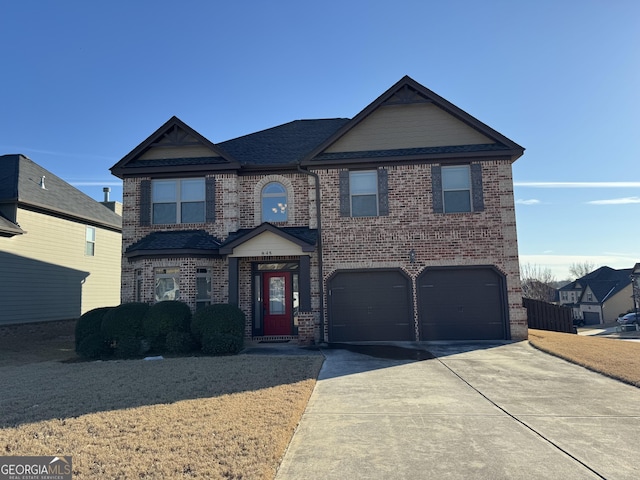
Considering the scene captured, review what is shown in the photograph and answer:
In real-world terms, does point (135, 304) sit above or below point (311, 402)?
above

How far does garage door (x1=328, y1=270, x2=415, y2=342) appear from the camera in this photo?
43.1ft

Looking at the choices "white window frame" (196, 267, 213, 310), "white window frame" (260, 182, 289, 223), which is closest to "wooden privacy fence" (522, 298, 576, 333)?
"white window frame" (260, 182, 289, 223)

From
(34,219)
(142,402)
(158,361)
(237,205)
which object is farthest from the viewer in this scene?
(34,219)

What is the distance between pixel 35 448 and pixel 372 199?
1094 centimetres

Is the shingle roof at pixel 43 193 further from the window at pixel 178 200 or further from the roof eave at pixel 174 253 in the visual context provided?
the roof eave at pixel 174 253

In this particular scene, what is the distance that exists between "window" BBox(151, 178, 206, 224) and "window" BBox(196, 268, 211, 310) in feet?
6.12

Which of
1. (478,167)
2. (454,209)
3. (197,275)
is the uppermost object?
(478,167)

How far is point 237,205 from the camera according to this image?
14.2 metres

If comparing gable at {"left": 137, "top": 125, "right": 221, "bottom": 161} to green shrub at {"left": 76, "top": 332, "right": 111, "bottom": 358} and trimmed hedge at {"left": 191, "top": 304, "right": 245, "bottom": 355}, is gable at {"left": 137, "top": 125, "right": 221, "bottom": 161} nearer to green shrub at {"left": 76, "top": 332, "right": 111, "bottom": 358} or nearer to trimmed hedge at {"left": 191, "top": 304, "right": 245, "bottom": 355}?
trimmed hedge at {"left": 191, "top": 304, "right": 245, "bottom": 355}

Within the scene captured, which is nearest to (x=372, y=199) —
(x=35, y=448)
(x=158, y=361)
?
(x=158, y=361)

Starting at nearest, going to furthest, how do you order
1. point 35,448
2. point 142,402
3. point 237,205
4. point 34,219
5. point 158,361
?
point 35,448, point 142,402, point 158,361, point 237,205, point 34,219

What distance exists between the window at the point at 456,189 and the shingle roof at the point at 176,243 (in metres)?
7.52

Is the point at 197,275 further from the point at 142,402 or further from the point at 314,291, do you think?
the point at 142,402

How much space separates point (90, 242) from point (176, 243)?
9382 millimetres
